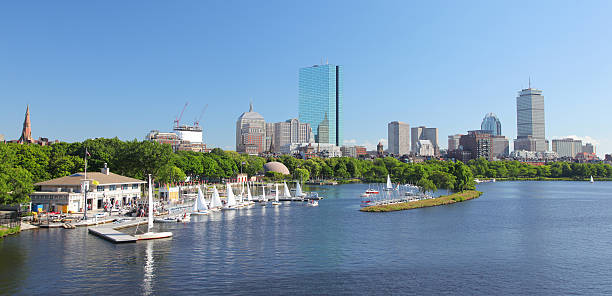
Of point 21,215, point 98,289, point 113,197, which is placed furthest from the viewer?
point 113,197

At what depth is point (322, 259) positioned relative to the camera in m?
57.5

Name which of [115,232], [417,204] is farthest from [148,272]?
[417,204]

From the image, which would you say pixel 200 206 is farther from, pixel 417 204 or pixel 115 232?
pixel 417 204

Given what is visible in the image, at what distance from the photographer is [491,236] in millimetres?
75812

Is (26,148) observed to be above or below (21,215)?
above

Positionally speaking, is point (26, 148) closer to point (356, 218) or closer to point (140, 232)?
point (140, 232)

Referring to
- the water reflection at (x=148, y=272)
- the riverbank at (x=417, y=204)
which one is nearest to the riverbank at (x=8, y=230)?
the water reflection at (x=148, y=272)

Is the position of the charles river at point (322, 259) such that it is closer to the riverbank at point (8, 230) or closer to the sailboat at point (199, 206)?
the riverbank at point (8, 230)

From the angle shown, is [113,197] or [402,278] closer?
[402,278]

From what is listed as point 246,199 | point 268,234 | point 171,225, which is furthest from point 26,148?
point 268,234

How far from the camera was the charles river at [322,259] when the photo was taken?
4609 centimetres

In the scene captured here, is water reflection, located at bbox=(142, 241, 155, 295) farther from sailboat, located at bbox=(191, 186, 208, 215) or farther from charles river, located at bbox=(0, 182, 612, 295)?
sailboat, located at bbox=(191, 186, 208, 215)

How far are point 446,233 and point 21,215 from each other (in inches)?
2830

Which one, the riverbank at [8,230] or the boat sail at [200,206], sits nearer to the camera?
the riverbank at [8,230]
